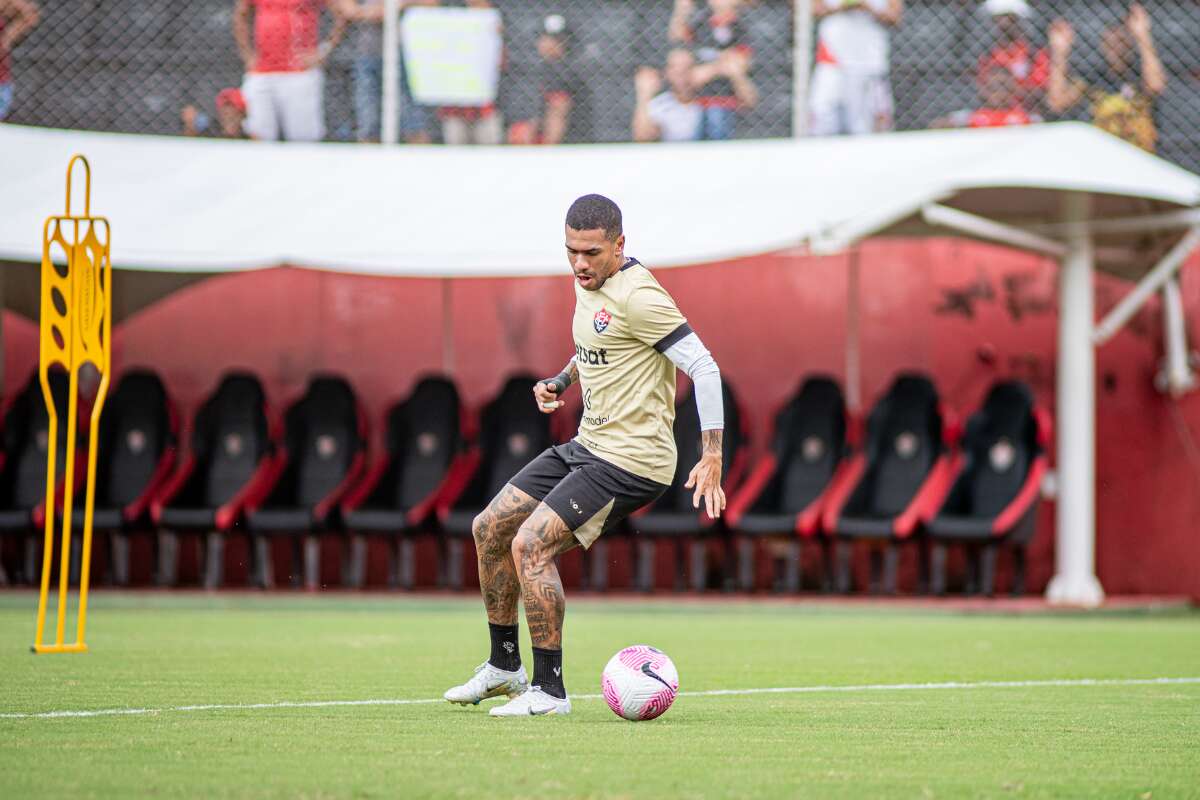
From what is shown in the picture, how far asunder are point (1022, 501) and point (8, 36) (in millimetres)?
10841

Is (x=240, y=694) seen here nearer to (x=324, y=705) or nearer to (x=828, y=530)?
(x=324, y=705)

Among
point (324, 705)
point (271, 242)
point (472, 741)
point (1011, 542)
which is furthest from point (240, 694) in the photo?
point (1011, 542)

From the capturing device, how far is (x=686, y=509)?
1672 cm

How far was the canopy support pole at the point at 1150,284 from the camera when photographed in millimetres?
15609

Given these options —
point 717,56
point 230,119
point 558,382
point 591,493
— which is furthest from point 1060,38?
point 591,493

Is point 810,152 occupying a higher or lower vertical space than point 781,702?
higher

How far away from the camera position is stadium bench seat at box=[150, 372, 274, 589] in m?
16.7

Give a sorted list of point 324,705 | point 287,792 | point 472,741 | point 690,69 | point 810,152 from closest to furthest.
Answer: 1. point 287,792
2. point 472,741
3. point 324,705
4. point 810,152
5. point 690,69

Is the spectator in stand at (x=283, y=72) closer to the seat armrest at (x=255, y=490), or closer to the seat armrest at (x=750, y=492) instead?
the seat armrest at (x=255, y=490)

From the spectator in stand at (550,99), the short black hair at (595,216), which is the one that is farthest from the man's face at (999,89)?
the short black hair at (595,216)

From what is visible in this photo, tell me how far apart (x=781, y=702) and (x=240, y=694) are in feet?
7.61

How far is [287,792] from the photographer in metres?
5.24

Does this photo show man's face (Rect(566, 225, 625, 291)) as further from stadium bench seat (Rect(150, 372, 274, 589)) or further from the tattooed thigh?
stadium bench seat (Rect(150, 372, 274, 589))

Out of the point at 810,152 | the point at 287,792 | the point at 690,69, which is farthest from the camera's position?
the point at 690,69
